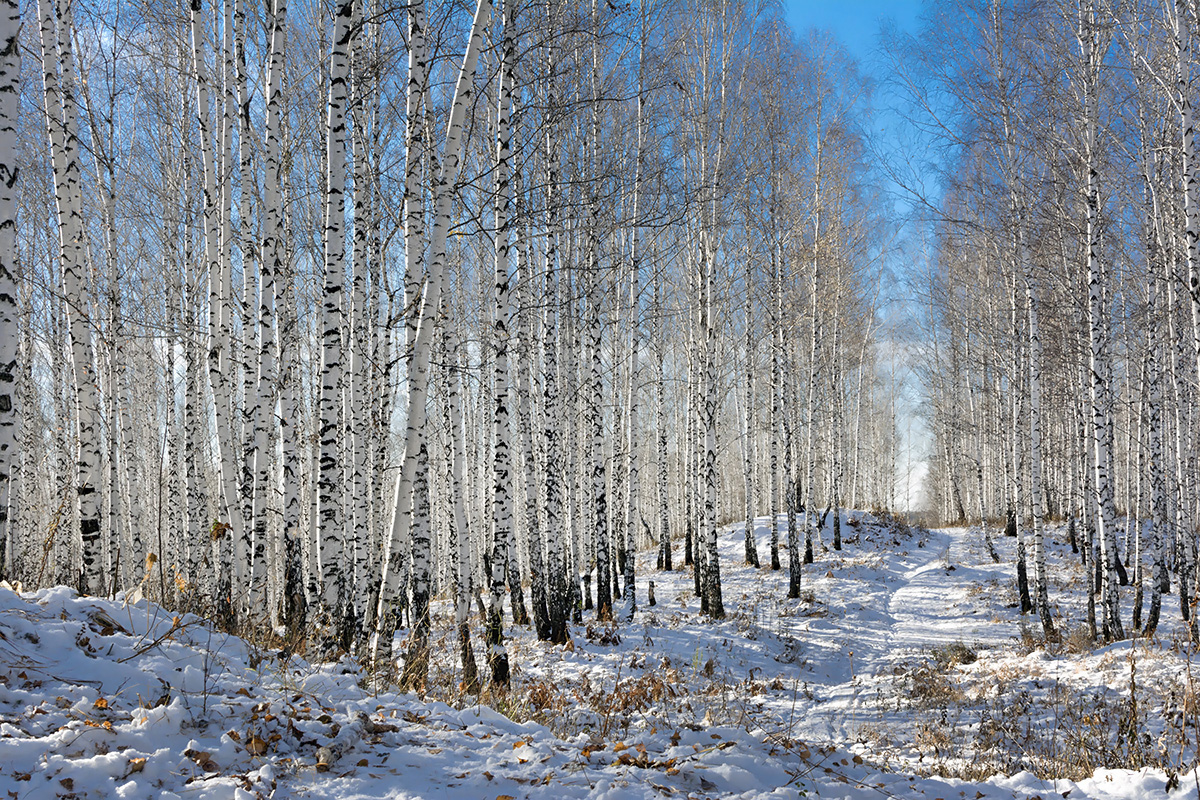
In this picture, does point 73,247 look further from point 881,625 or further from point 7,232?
point 881,625

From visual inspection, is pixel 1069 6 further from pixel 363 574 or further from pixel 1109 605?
pixel 363 574

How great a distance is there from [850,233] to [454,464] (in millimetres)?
13168

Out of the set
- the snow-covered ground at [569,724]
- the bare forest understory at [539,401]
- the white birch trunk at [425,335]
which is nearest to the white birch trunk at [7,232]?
the bare forest understory at [539,401]

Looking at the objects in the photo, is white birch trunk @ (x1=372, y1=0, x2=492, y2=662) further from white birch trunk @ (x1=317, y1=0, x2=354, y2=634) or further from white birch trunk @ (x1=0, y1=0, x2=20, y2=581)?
white birch trunk @ (x1=0, y1=0, x2=20, y2=581)

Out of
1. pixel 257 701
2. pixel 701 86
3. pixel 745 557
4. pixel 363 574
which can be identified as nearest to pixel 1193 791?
pixel 257 701

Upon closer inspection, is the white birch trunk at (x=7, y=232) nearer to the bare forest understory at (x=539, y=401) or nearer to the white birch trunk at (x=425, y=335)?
the bare forest understory at (x=539, y=401)

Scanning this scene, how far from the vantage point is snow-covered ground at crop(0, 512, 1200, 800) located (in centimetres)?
296

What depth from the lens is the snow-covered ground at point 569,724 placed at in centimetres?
296

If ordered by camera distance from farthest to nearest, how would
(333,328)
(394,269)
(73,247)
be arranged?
1. (394,269)
2. (73,247)
3. (333,328)

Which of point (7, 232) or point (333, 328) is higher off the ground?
point (7, 232)

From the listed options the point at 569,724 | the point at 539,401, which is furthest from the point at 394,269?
the point at 569,724

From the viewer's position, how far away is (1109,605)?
29.0 ft

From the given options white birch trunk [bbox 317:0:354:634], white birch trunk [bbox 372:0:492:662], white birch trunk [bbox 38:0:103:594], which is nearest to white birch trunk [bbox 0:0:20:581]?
white birch trunk [bbox 38:0:103:594]

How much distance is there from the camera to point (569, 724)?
4.92 metres
